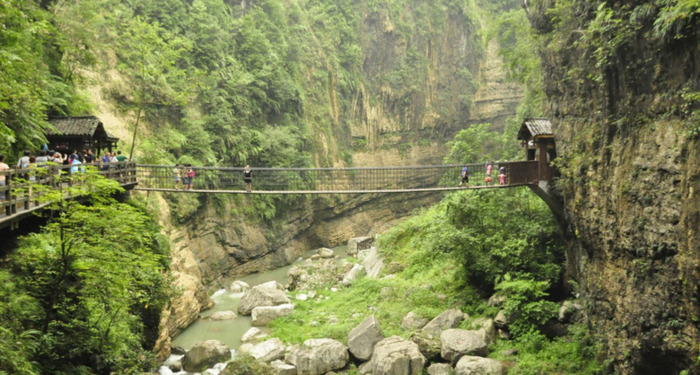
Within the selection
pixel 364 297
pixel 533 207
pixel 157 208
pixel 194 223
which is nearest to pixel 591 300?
pixel 533 207

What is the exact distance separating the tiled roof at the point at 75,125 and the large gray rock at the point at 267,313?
8461mm

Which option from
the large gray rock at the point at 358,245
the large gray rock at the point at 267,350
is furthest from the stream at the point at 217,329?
the large gray rock at the point at 358,245

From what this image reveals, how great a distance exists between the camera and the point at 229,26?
91.3ft

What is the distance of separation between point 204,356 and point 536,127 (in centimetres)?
1227

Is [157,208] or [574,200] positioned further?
[157,208]

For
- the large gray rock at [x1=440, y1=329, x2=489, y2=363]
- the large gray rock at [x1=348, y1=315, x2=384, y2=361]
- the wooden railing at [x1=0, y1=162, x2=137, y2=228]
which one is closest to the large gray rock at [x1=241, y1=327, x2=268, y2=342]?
the large gray rock at [x1=348, y1=315, x2=384, y2=361]

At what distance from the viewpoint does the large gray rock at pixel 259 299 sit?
59.2ft

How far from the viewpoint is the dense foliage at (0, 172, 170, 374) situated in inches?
303

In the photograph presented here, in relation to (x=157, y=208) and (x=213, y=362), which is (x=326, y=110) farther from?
(x=213, y=362)

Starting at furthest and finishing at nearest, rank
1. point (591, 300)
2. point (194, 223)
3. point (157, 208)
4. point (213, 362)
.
Result: point (194, 223), point (157, 208), point (213, 362), point (591, 300)

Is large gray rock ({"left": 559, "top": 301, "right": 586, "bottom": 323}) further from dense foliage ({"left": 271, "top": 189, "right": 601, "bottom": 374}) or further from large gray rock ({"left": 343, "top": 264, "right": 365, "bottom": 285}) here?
large gray rock ({"left": 343, "top": 264, "right": 365, "bottom": 285})

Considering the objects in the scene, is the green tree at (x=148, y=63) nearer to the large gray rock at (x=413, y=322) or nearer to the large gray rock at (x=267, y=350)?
the large gray rock at (x=267, y=350)

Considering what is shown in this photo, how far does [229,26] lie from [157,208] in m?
14.8

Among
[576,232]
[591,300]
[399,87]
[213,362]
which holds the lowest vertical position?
[213,362]
